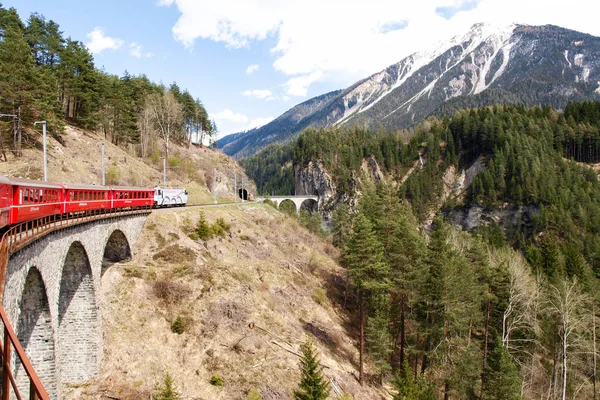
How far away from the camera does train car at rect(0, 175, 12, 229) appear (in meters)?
12.0

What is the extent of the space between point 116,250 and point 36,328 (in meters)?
15.1

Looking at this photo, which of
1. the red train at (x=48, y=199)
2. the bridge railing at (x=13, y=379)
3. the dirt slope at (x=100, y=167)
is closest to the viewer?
the bridge railing at (x=13, y=379)

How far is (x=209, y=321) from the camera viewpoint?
85.7 feet

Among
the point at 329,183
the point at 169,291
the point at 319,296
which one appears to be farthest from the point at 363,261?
the point at 329,183

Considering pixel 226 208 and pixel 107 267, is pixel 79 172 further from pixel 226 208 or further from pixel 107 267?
pixel 107 267

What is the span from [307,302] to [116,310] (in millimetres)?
17140

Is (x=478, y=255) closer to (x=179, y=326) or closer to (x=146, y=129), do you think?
(x=179, y=326)

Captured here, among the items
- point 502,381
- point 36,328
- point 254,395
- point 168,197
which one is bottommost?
point 502,381

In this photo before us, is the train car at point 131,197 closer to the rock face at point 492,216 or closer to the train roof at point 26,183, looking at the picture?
the train roof at point 26,183

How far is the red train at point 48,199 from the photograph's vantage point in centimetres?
1302

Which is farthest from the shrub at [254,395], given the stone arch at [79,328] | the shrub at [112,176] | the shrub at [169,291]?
the shrub at [112,176]

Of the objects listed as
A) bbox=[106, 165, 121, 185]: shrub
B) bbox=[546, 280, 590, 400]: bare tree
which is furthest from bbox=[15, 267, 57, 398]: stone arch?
bbox=[546, 280, 590, 400]: bare tree

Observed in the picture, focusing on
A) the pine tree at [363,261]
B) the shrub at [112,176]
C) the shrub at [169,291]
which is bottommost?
the shrub at [169,291]

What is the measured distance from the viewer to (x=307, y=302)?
35031 millimetres
